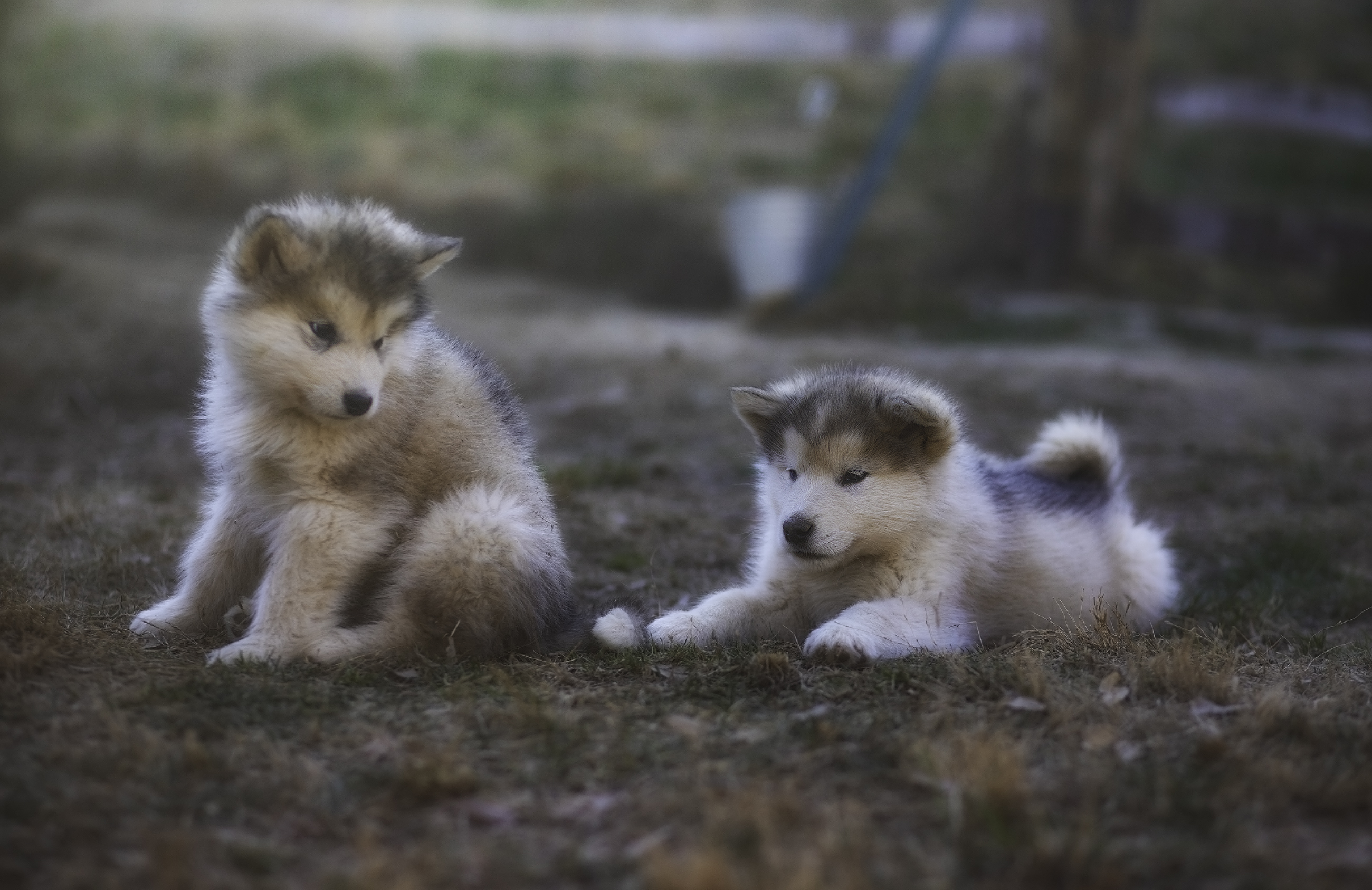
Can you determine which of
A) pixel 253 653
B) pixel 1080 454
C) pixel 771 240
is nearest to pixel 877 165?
pixel 771 240

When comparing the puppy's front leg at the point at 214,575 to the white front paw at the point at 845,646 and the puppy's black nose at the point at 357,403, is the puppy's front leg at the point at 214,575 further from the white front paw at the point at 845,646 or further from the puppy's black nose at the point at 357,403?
the white front paw at the point at 845,646

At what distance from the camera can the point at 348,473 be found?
4672mm

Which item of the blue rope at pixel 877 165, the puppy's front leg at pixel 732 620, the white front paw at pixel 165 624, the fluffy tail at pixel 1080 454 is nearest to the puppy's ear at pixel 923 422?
the puppy's front leg at pixel 732 620

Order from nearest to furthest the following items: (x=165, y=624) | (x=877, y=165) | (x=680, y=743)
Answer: (x=680, y=743)
(x=165, y=624)
(x=877, y=165)

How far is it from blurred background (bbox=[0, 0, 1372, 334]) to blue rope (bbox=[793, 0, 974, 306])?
1.37 feet

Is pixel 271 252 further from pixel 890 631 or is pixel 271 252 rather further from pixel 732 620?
pixel 890 631

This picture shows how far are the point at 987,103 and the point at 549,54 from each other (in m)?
7.51

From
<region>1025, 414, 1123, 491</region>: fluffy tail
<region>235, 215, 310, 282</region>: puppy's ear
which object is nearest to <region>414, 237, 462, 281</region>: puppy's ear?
<region>235, 215, 310, 282</region>: puppy's ear

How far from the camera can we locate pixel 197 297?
12.1m

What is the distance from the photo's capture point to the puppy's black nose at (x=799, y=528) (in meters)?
4.99

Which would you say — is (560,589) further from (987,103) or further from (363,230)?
(987,103)

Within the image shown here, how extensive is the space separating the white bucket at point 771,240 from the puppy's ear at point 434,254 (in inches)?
341

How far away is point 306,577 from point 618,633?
118cm

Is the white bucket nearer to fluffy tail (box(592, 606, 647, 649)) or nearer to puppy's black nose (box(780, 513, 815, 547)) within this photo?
puppy's black nose (box(780, 513, 815, 547))
